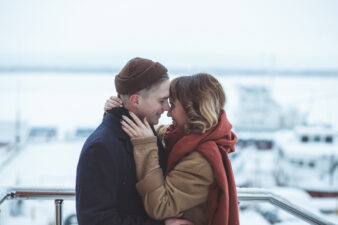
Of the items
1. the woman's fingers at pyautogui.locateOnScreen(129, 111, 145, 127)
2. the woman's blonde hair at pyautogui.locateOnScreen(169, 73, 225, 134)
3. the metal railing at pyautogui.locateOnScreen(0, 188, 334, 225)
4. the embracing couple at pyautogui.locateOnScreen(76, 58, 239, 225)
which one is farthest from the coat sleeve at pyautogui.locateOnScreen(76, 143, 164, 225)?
the metal railing at pyautogui.locateOnScreen(0, 188, 334, 225)

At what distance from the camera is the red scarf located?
66 centimetres

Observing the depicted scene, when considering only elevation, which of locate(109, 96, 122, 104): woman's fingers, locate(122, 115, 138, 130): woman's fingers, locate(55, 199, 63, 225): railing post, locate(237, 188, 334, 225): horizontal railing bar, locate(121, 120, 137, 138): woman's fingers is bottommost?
locate(55, 199, 63, 225): railing post

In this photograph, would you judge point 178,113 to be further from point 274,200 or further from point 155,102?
point 274,200

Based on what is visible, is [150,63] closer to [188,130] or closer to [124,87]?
[124,87]

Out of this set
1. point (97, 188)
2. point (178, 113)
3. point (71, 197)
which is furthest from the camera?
point (71, 197)

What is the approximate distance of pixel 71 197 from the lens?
3.02ft

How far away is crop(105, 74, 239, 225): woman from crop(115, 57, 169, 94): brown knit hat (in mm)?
59

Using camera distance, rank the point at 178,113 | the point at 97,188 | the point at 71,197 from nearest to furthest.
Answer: the point at 97,188 → the point at 178,113 → the point at 71,197

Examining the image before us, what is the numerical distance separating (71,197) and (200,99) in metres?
0.58

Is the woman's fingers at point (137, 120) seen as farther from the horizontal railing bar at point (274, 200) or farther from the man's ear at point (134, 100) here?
the horizontal railing bar at point (274, 200)

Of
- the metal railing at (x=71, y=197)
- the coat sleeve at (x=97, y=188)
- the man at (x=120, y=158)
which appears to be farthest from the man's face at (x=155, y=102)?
the metal railing at (x=71, y=197)

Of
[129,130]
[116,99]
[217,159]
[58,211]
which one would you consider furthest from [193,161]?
[58,211]

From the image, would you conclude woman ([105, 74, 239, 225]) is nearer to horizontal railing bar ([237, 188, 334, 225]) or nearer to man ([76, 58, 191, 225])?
man ([76, 58, 191, 225])

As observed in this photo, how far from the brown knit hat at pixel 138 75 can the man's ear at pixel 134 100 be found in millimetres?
11
